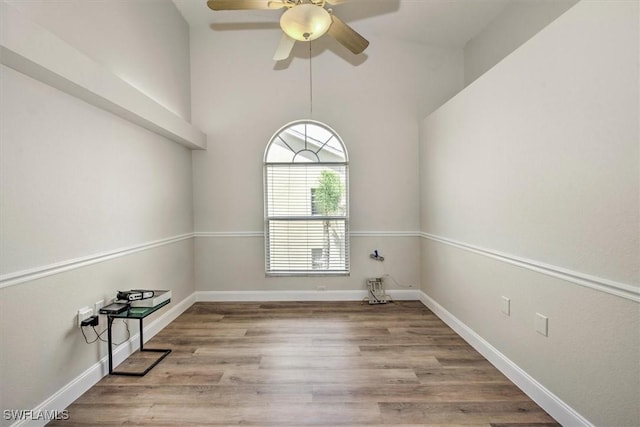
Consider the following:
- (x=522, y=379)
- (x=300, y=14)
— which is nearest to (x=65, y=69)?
(x=300, y=14)

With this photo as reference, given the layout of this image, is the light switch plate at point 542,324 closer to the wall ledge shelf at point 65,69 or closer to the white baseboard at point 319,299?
the white baseboard at point 319,299

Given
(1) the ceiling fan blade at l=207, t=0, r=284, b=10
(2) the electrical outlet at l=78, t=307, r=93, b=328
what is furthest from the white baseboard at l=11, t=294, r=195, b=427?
(1) the ceiling fan blade at l=207, t=0, r=284, b=10

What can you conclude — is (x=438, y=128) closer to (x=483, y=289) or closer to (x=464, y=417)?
(x=483, y=289)

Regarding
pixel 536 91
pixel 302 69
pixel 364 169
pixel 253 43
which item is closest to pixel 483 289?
pixel 536 91

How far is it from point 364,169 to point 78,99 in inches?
112

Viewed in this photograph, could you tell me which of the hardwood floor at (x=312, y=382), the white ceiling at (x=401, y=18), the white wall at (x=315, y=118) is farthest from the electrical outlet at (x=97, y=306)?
the white ceiling at (x=401, y=18)

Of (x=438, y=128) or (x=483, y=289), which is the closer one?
(x=483, y=289)

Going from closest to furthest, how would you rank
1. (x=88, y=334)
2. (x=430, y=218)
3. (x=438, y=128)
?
(x=88, y=334)
(x=438, y=128)
(x=430, y=218)

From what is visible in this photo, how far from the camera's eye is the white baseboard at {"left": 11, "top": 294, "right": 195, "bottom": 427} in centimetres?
170

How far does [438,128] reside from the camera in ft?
10.6

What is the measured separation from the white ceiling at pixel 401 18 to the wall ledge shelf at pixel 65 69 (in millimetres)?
1680

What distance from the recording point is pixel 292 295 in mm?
3854

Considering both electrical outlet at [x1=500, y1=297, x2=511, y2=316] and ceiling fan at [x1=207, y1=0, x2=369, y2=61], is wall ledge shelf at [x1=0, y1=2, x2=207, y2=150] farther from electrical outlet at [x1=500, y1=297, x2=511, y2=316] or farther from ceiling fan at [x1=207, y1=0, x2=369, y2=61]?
electrical outlet at [x1=500, y1=297, x2=511, y2=316]

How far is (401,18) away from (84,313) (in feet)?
13.2
